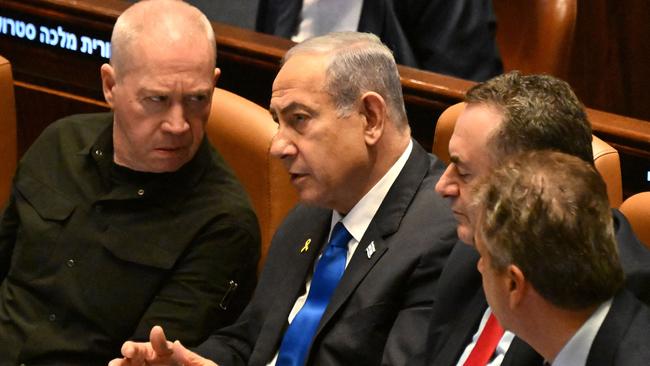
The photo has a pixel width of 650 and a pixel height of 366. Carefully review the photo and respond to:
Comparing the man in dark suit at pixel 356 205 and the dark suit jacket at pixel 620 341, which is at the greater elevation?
the dark suit jacket at pixel 620 341

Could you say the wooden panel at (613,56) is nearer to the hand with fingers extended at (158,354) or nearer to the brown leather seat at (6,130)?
the brown leather seat at (6,130)

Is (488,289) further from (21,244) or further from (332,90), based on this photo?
(21,244)

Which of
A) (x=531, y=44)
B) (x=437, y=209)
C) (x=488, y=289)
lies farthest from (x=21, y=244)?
(x=531, y=44)

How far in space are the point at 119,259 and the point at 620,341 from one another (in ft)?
3.76

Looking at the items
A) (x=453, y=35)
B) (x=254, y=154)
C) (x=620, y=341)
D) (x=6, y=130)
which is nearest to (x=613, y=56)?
(x=453, y=35)

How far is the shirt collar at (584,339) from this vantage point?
62.9 inches

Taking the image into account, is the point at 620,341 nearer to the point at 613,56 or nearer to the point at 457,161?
the point at 457,161

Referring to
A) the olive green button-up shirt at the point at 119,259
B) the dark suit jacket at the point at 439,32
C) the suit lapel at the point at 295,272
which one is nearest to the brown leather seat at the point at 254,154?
the olive green button-up shirt at the point at 119,259

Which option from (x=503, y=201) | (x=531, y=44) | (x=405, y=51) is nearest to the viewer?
(x=503, y=201)

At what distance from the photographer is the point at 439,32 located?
3381 millimetres

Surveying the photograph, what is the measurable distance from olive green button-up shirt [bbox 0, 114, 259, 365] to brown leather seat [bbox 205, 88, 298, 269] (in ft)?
0.32

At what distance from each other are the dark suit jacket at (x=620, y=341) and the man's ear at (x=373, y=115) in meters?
0.67

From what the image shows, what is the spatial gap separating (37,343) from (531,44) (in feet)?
5.87

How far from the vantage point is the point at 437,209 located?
7.09 ft
